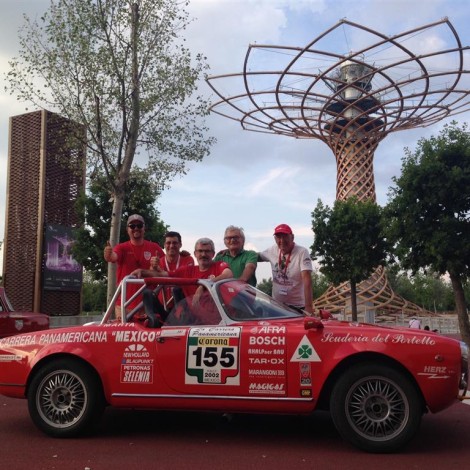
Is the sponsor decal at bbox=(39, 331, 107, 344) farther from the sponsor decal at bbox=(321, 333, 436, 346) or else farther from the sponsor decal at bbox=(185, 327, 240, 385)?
the sponsor decal at bbox=(321, 333, 436, 346)

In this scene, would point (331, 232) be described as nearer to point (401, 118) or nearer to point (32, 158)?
point (401, 118)

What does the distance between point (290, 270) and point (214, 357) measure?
5.86 feet

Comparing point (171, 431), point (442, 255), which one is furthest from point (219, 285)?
point (442, 255)

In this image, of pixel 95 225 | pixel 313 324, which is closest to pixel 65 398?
pixel 313 324

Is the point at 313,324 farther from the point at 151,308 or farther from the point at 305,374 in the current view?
the point at 151,308

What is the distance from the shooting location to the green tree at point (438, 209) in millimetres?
16016

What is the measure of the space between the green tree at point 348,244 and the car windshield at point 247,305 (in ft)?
87.1

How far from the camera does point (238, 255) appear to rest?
6695mm

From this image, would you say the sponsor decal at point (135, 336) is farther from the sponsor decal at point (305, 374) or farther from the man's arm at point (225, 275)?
the sponsor decal at point (305, 374)

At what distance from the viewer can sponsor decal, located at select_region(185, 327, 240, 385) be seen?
196 inches

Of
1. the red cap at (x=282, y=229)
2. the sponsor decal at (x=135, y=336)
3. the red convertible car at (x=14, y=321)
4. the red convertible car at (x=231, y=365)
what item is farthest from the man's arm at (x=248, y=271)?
the red convertible car at (x=14, y=321)

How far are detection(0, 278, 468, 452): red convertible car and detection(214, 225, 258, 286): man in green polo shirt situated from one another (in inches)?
32.2

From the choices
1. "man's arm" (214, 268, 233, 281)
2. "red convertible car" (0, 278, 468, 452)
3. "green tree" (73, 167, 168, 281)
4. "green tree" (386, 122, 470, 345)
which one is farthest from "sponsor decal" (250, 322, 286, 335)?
"green tree" (73, 167, 168, 281)

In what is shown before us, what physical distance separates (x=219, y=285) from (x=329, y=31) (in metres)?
23.1
